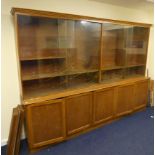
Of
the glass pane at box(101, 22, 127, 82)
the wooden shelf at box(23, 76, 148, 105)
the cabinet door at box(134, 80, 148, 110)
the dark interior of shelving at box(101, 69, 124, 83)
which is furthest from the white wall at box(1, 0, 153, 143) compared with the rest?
the cabinet door at box(134, 80, 148, 110)

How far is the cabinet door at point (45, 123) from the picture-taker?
2129mm

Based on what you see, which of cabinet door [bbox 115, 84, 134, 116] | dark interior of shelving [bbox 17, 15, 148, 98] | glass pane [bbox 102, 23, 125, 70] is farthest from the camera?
cabinet door [bbox 115, 84, 134, 116]

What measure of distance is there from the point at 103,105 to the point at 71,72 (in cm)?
84

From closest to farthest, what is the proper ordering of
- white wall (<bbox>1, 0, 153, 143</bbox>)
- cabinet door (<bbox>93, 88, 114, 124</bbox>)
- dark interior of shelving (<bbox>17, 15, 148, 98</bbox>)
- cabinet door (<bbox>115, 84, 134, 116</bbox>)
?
white wall (<bbox>1, 0, 153, 143</bbox>) → dark interior of shelving (<bbox>17, 15, 148, 98</bbox>) → cabinet door (<bbox>93, 88, 114, 124</bbox>) → cabinet door (<bbox>115, 84, 134, 116</bbox>)

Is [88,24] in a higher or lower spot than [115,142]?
higher

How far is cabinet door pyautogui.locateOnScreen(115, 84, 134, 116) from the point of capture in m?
2.99

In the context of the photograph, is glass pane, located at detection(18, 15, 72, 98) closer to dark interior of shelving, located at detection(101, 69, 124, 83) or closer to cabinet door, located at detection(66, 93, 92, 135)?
cabinet door, located at detection(66, 93, 92, 135)

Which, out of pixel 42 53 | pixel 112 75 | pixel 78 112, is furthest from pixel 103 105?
pixel 42 53

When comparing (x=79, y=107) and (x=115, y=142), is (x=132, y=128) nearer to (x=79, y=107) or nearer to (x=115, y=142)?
(x=115, y=142)

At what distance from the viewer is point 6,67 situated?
220 centimetres

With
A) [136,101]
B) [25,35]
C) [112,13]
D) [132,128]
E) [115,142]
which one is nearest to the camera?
[25,35]

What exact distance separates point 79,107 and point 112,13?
1.89m

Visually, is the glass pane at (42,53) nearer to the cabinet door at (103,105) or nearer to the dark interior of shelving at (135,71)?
the cabinet door at (103,105)

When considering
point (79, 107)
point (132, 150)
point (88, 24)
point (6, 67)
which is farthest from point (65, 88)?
point (132, 150)
